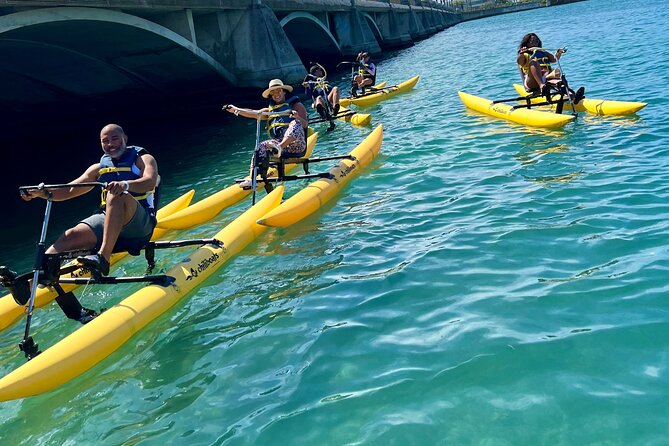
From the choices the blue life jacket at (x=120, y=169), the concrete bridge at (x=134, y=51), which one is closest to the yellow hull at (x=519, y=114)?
the blue life jacket at (x=120, y=169)

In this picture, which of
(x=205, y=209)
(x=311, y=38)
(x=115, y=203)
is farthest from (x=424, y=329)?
(x=311, y=38)

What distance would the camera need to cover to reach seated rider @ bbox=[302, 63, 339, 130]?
1473cm

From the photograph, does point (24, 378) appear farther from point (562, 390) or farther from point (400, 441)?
point (562, 390)

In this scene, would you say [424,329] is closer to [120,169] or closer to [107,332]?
[107,332]

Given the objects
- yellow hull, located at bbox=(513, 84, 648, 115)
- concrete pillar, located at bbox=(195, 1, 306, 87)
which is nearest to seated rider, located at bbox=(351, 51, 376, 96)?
concrete pillar, located at bbox=(195, 1, 306, 87)

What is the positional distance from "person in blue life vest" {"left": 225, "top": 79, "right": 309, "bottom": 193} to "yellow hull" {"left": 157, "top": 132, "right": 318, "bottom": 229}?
40cm

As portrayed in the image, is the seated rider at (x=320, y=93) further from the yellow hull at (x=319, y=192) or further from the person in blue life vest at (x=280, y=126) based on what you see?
the person in blue life vest at (x=280, y=126)

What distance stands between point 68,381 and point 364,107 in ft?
48.5

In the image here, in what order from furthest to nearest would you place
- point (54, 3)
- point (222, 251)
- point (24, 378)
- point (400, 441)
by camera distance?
1. point (54, 3)
2. point (222, 251)
3. point (24, 378)
4. point (400, 441)

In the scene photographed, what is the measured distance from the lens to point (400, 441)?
3.40 m

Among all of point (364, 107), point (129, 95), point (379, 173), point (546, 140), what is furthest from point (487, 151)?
point (129, 95)

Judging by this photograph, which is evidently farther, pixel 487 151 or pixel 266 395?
pixel 487 151

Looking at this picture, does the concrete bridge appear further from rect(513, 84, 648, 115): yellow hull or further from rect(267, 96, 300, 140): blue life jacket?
rect(513, 84, 648, 115): yellow hull

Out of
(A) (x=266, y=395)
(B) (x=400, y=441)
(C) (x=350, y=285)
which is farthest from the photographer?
(C) (x=350, y=285)
